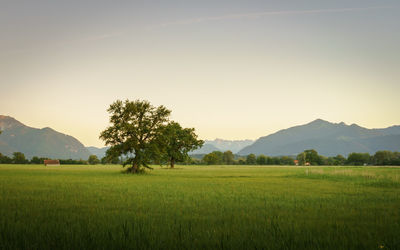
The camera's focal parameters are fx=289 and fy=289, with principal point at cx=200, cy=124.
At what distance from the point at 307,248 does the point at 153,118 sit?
46803mm

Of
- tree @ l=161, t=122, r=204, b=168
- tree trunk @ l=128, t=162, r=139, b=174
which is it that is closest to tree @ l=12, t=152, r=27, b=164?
tree @ l=161, t=122, r=204, b=168

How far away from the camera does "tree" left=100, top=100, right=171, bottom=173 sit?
4884 cm

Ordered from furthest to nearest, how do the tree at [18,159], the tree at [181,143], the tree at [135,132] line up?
1. the tree at [18,159]
2. the tree at [181,143]
3. the tree at [135,132]

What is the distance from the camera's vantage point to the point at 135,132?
49156mm

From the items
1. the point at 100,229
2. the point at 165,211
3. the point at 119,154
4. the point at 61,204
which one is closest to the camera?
the point at 100,229

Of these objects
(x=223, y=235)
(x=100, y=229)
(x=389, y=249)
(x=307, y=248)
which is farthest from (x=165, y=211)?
(x=389, y=249)

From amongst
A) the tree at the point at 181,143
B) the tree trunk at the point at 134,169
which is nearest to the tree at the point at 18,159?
the tree at the point at 181,143

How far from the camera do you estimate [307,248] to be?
6.31 m

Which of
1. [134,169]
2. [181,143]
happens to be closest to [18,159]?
[181,143]

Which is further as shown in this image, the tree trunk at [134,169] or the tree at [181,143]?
the tree at [181,143]

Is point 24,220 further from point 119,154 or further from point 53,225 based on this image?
point 119,154

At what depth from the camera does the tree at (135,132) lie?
160 ft

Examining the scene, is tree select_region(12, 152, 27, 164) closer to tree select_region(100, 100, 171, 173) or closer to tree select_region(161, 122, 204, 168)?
tree select_region(161, 122, 204, 168)

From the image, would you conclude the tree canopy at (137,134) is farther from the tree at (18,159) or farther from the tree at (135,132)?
the tree at (18,159)
